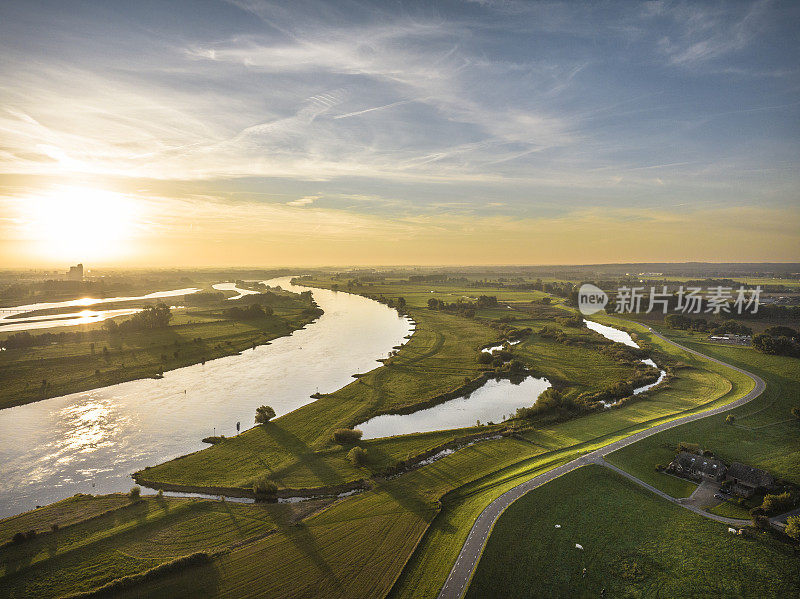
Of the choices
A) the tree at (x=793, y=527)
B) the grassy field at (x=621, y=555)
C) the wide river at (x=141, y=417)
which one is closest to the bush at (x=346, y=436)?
the wide river at (x=141, y=417)

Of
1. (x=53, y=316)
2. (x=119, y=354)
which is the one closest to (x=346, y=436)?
(x=119, y=354)

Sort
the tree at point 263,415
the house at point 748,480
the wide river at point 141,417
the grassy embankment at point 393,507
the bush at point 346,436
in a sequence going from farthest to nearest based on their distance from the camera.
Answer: the tree at point 263,415 < the bush at point 346,436 < the wide river at point 141,417 < the house at point 748,480 < the grassy embankment at point 393,507

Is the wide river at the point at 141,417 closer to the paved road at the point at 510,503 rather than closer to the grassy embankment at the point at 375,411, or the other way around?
the grassy embankment at the point at 375,411

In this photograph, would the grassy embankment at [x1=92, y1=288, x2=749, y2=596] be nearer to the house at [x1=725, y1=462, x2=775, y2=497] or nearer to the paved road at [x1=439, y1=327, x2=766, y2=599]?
the paved road at [x1=439, y1=327, x2=766, y2=599]

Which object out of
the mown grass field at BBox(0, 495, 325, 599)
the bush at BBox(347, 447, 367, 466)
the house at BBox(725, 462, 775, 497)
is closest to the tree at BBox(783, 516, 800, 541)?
the house at BBox(725, 462, 775, 497)

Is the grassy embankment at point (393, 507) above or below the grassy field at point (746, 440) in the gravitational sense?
below

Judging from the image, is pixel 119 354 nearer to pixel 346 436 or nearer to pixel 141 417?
pixel 141 417

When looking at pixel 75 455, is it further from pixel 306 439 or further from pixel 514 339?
pixel 514 339
